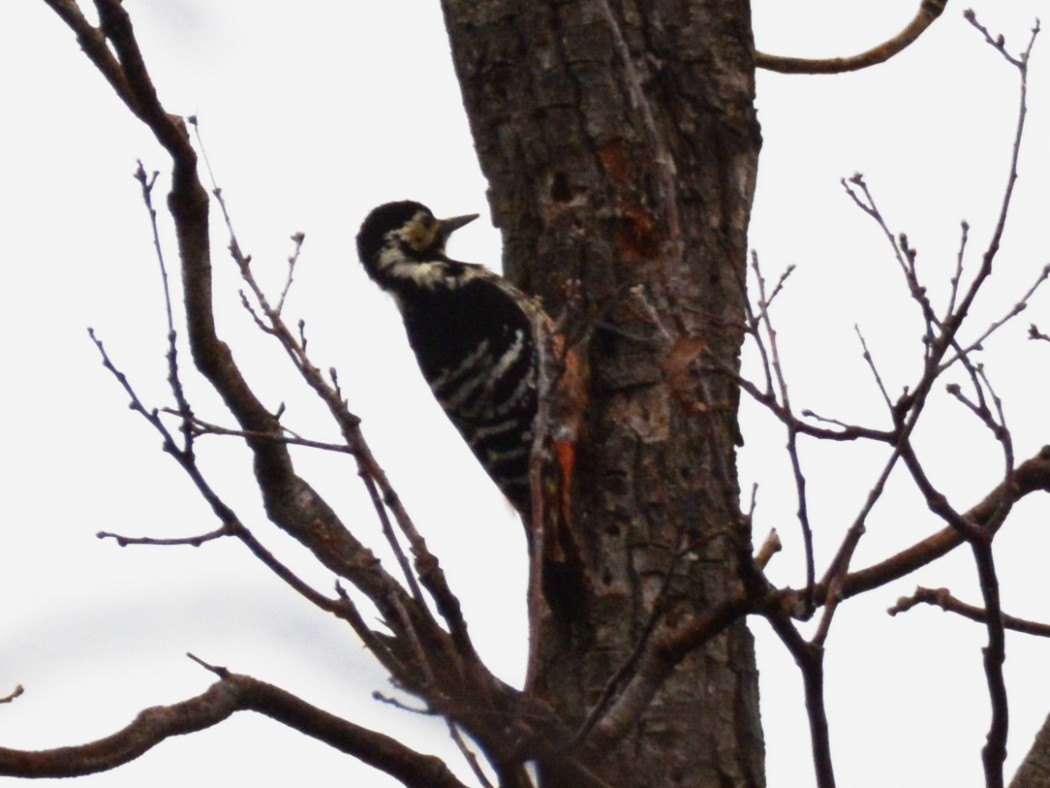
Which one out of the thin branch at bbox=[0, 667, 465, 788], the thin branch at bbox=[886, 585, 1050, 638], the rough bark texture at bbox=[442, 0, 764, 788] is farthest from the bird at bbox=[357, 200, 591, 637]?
the thin branch at bbox=[0, 667, 465, 788]

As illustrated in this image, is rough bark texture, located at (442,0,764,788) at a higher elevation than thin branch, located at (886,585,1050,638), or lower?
higher

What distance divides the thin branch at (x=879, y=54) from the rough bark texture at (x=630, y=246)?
102 centimetres

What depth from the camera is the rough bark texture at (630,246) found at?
12.9 feet

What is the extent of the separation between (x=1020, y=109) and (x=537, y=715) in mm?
1598

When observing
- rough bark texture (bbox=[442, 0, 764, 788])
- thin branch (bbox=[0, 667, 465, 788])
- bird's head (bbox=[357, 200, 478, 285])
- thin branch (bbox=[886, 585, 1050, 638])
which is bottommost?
thin branch (bbox=[0, 667, 465, 788])

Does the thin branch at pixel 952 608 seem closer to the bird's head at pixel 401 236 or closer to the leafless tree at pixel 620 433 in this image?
the leafless tree at pixel 620 433

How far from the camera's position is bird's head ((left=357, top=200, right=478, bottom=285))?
6414 mm

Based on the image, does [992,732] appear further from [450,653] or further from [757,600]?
[450,653]

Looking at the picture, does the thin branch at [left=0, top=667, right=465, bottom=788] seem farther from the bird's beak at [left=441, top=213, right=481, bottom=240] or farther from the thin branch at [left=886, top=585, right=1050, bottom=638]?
the bird's beak at [left=441, top=213, right=481, bottom=240]

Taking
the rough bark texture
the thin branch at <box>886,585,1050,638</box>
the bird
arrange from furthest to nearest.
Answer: the bird
the rough bark texture
the thin branch at <box>886,585,1050,638</box>

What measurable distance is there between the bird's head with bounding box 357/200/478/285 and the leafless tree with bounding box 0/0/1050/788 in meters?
1.66

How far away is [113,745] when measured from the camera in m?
2.32

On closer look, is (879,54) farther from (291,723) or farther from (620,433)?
(291,723)

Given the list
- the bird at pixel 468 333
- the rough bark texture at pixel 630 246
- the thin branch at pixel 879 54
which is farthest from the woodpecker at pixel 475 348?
the thin branch at pixel 879 54
